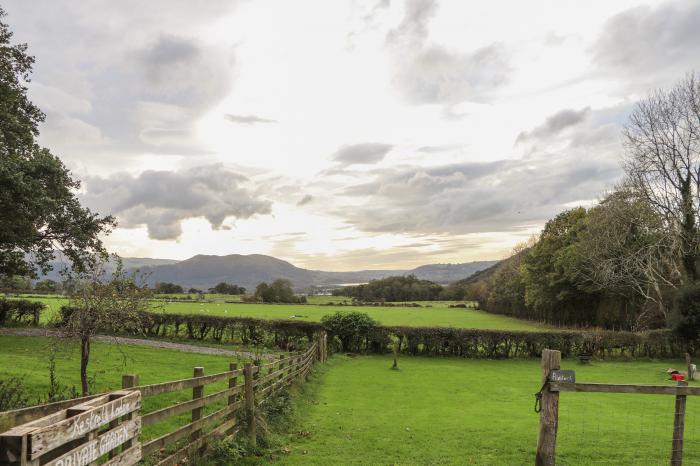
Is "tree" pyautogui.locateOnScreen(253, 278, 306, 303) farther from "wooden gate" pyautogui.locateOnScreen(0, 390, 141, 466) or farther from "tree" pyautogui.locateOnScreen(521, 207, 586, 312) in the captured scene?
"wooden gate" pyautogui.locateOnScreen(0, 390, 141, 466)

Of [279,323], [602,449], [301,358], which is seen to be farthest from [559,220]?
[602,449]

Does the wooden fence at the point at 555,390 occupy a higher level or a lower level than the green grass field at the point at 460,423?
higher

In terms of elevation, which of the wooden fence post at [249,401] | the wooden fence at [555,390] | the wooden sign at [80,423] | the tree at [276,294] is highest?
the wooden sign at [80,423]

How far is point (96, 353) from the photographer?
26.2 m

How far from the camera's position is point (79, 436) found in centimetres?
358

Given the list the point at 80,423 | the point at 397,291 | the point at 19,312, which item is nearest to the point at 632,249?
the point at 80,423

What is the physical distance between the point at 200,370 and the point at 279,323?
2922 centimetres

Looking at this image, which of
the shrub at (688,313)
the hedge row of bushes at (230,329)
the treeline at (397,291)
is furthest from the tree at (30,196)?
the treeline at (397,291)

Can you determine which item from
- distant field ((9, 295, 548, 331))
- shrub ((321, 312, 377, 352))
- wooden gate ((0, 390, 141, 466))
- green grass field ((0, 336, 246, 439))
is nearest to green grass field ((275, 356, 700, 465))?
green grass field ((0, 336, 246, 439))

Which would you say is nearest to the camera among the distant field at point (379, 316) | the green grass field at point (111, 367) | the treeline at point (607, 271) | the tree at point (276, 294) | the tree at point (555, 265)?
the green grass field at point (111, 367)

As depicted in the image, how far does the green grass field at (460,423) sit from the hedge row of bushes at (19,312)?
95.1ft

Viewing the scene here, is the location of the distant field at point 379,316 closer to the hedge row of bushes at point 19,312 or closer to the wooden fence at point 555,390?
the hedge row of bushes at point 19,312

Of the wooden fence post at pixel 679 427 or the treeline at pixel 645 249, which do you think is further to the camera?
the treeline at pixel 645 249

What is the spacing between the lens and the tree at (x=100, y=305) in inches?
496
